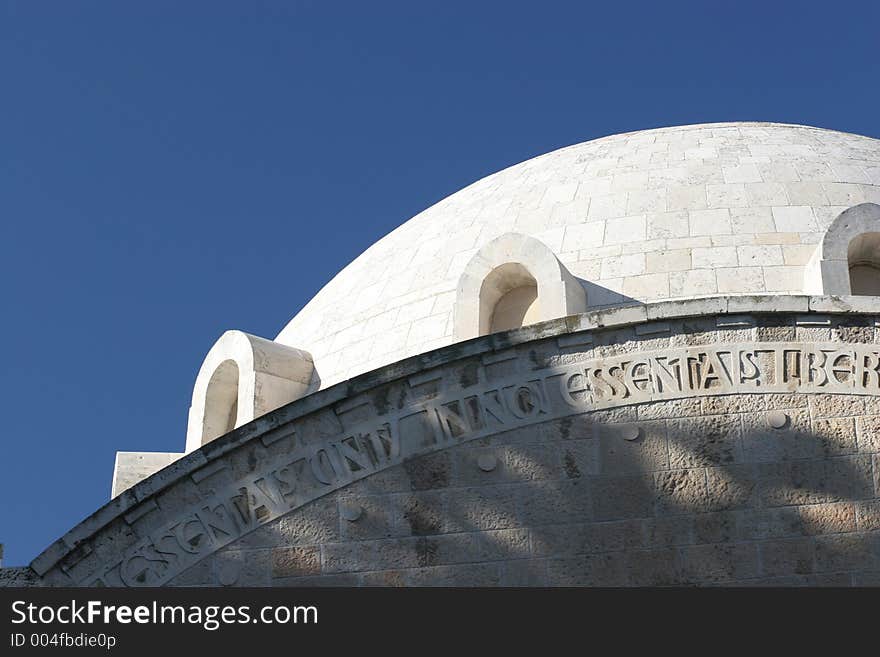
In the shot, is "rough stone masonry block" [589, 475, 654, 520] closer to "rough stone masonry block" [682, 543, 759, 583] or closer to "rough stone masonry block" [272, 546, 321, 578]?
"rough stone masonry block" [682, 543, 759, 583]

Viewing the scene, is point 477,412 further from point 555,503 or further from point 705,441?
point 705,441

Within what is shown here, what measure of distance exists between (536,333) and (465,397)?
0.72 metres

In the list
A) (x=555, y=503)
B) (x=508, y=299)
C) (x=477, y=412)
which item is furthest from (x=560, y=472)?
(x=508, y=299)

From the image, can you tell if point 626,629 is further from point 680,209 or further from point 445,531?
point 680,209

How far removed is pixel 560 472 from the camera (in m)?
12.5

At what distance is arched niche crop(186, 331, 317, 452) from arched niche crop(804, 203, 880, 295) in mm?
Result: 5575

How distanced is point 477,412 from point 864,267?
5607 millimetres

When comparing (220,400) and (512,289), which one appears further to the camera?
(220,400)

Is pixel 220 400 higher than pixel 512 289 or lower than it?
lower

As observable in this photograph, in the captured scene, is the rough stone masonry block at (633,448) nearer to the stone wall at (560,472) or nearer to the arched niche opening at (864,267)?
the stone wall at (560,472)

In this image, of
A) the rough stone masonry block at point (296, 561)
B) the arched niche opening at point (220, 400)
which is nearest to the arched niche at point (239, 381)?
the arched niche opening at point (220, 400)

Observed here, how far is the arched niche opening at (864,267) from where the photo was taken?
16.4m

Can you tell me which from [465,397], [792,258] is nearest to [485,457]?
[465,397]

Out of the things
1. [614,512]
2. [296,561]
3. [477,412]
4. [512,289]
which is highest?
[512,289]
